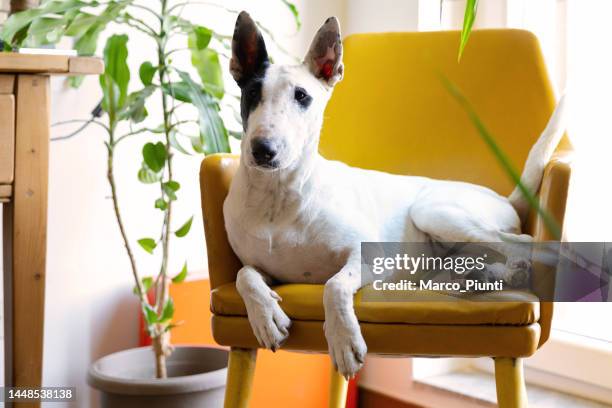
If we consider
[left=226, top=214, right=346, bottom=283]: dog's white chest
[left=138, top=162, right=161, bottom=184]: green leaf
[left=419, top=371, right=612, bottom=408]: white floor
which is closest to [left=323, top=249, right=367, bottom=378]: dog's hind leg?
[left=226, top=214, right=346, bottom=283]: dog's white chest

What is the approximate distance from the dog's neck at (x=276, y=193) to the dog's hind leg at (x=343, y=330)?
0.19 m

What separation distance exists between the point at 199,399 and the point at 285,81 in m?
0.80

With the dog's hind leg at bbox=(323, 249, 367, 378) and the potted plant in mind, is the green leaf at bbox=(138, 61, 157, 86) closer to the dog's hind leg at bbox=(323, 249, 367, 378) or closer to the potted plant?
the potted plant

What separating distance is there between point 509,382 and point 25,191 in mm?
915

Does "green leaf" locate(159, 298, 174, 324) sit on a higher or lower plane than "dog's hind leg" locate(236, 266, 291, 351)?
lower

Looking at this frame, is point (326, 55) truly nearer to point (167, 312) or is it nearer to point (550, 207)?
point (550, 207)

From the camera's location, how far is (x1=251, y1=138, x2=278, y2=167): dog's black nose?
1.21 metres

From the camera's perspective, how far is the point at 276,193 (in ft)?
4.38

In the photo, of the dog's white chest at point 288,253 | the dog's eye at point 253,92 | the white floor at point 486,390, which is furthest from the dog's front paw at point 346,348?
the white floor at point 486,390

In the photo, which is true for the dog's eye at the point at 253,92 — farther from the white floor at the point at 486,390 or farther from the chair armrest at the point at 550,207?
the white floor at the point at 486,390

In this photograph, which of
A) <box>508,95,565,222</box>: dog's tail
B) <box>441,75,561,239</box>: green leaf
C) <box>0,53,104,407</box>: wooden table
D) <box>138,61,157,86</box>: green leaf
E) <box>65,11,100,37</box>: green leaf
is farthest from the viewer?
<box>138,61,157,86</box>: green leaf

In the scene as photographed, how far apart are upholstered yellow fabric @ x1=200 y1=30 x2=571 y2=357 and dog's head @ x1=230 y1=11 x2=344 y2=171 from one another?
0.19m

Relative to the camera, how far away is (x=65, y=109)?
192 cm

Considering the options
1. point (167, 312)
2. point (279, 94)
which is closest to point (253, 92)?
point (279, 94)
